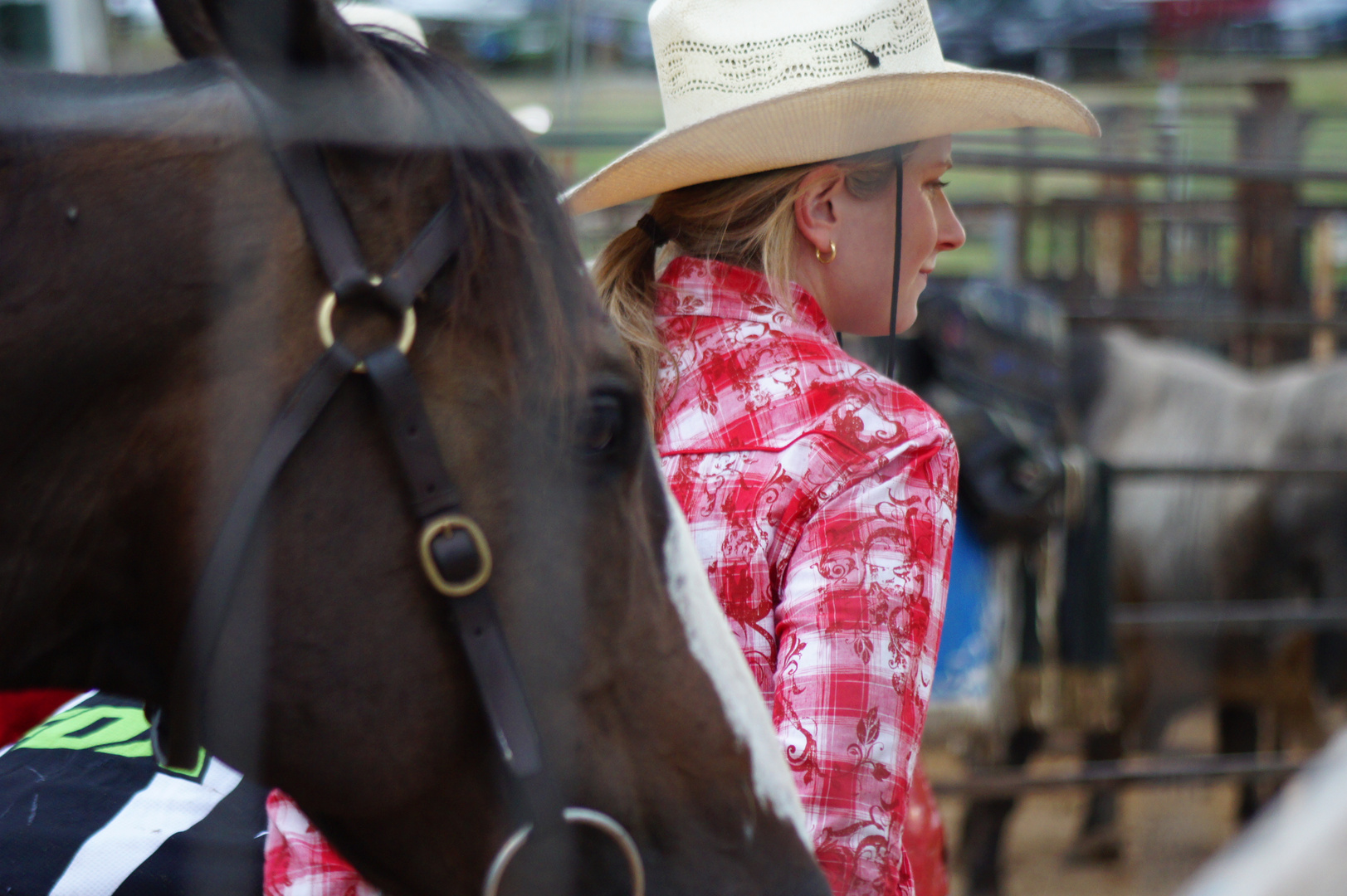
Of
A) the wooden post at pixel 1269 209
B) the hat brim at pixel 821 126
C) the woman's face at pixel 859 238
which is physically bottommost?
the woman's face at pixel 859 238

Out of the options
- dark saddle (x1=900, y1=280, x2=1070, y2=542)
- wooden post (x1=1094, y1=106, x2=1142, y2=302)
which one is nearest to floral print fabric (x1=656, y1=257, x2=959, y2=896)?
dark saddle (x1=900, y1=280, x2=1070, y2=542)

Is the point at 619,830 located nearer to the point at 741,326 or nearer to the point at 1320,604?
the point at 741,326

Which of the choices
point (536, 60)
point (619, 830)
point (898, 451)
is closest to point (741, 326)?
point (898, 451)

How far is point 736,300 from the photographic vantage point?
1.10 metres

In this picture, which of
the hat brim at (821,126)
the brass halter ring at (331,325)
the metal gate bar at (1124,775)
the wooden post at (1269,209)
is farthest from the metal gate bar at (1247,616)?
the brass halter ring at (331,325)

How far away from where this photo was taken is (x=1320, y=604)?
11.8ft

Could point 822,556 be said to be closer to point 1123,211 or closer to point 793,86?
point 793,86

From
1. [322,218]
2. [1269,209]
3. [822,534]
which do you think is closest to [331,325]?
[322,218]

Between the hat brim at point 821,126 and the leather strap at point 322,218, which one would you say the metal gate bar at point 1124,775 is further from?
the leather strap at point 322,218

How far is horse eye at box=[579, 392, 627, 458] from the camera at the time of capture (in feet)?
2.52

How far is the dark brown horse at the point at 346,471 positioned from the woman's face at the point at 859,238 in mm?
399

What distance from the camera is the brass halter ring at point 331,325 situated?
70 centimetres

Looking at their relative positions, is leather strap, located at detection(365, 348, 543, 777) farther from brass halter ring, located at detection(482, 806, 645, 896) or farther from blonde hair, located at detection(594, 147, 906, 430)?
blonde hair, located at detection(594, 147, 906, 430)

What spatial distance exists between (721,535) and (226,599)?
0.43 metres
